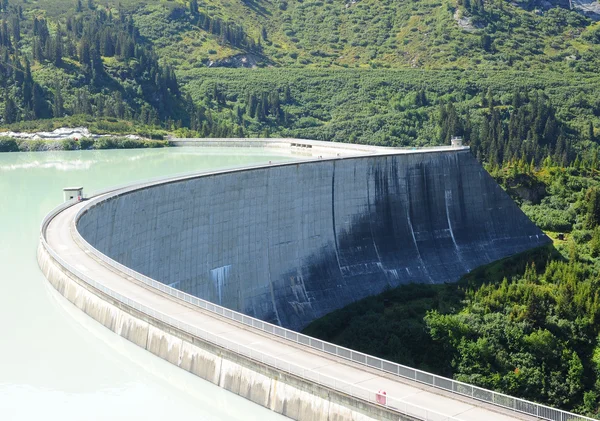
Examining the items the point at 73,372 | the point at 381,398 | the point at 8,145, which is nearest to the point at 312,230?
the point at 73,372

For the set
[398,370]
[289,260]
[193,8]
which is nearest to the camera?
[398,370]

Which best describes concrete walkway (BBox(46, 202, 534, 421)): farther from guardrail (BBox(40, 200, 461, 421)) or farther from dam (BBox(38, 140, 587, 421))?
guardrail (BBox(40, 200, 461, 421))

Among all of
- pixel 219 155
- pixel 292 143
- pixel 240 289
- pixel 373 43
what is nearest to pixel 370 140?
pixel 292 143

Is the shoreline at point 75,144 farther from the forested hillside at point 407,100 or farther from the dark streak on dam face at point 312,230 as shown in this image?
the dark streak on dam face at point 312,230

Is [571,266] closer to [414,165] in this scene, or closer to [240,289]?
[414,165]

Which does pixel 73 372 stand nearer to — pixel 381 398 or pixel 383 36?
pixel 381 398

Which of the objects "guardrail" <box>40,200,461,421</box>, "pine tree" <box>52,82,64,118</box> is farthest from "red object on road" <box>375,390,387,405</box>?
"pine tree" <box>52,82,64,118</box>
